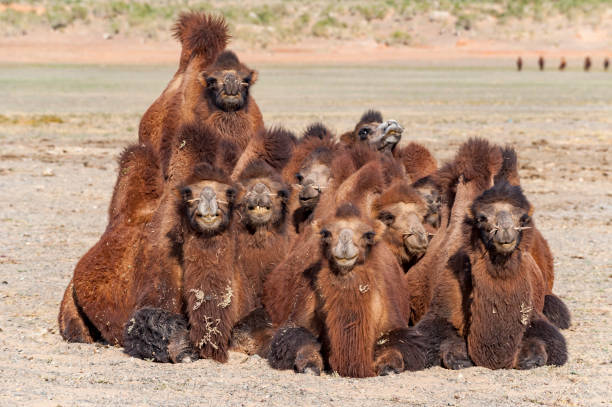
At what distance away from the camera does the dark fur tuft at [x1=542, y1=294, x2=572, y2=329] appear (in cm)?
844

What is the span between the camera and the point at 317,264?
701 cm

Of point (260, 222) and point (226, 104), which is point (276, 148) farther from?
point (226, 104)

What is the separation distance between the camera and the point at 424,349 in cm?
710

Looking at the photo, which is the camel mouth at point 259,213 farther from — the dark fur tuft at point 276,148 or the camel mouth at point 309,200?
the dark fur tuft at point 276,148

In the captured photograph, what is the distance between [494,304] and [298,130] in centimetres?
1818

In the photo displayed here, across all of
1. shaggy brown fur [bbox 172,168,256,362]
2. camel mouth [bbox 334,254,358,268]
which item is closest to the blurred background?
shaggy brown fur [bbox 172,168,256,362]

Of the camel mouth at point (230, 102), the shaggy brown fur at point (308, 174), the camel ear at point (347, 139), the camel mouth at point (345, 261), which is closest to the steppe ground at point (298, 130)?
the camel mouth at point (345, 261)

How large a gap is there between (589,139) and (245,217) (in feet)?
62.3

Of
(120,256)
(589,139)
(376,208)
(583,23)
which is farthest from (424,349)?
(583,23)

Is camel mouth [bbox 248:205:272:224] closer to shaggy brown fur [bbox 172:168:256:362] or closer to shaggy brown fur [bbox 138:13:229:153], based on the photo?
shaggy brown fur [bbox 172:168:256:362]

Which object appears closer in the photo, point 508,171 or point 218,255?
point 218,255

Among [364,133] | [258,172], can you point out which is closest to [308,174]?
[258,172]

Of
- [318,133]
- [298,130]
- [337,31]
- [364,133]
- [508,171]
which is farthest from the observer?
[337,31]

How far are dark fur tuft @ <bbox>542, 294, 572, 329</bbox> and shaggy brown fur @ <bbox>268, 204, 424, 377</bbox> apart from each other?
6.17ft
